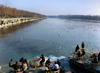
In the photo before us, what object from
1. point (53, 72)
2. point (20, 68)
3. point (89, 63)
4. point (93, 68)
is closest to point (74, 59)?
point (89, 63)

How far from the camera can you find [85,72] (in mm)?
11469

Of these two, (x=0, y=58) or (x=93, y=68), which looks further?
(x=0, y=58)

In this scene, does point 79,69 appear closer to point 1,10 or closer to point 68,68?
point 68,68

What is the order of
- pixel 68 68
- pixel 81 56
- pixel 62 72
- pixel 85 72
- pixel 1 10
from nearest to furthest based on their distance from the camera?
pixel 62 72, pixel 85 72, pixel 68 68, pixel 81 56, pixel 1 10

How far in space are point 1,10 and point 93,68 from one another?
96.5m

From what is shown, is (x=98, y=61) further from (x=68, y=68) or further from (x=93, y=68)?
(x=68, y=68)

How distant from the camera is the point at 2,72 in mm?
11016

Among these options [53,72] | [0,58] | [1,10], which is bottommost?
[0,58]

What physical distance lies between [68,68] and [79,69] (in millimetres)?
1274

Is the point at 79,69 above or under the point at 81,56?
under

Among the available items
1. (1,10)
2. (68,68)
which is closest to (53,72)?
(68,68)

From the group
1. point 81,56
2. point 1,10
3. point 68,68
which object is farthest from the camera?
point 1,10

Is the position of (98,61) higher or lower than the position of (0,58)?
higher

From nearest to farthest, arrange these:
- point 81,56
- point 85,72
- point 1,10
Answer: point 85,72
point 81,56
point 1,10
